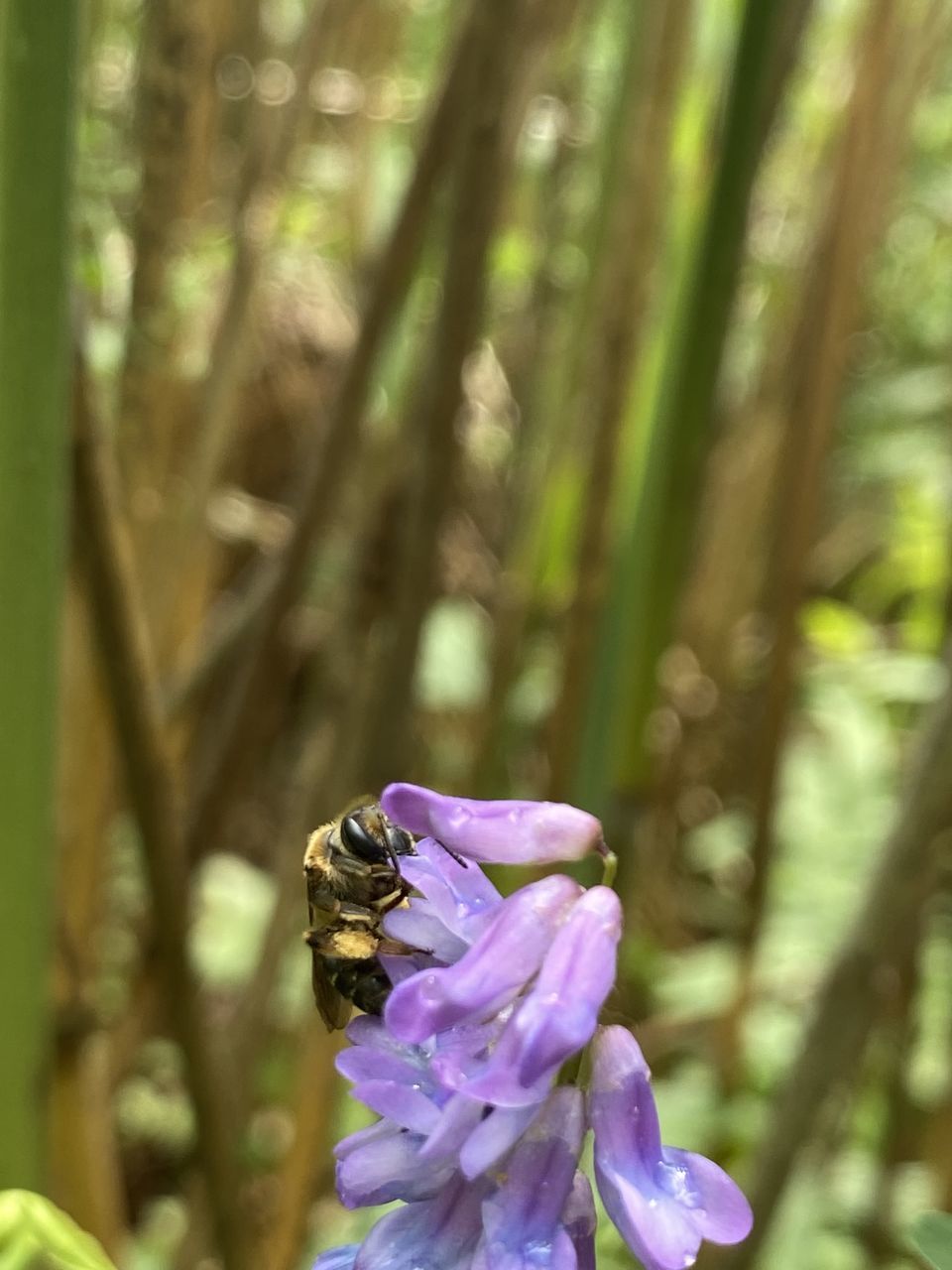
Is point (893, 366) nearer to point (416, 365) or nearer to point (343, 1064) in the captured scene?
point (416, 365)

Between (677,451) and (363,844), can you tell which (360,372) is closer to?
(677,451)

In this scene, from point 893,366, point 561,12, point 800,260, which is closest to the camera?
point 561,12

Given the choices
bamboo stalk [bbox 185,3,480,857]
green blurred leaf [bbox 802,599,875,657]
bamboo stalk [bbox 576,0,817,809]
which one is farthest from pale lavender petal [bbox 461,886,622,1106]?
green blurred leaf [bbox 802,599,875,657]

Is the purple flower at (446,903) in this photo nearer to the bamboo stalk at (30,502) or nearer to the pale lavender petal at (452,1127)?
the pale lavender petal at (452,1127)

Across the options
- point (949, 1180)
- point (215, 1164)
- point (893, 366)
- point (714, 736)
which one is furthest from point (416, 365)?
point (893, 366)

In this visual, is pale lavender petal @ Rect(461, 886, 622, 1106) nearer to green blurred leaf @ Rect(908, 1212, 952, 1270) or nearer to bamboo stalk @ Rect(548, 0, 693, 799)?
green blurred leaf @ Rect(908, 1212, 952, 1270)
